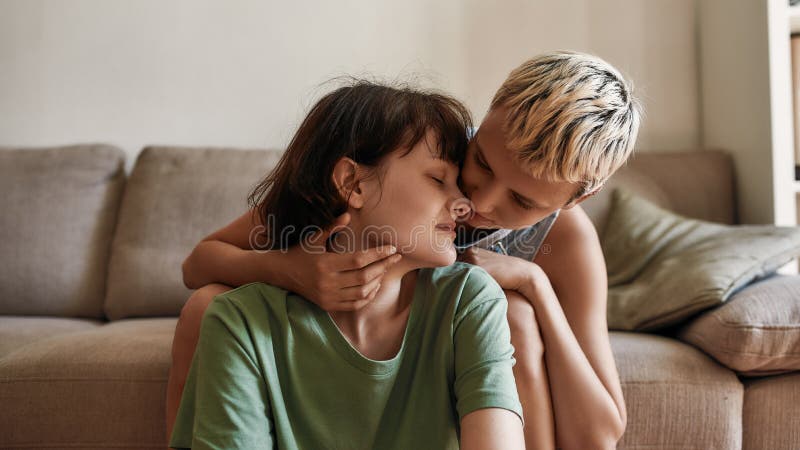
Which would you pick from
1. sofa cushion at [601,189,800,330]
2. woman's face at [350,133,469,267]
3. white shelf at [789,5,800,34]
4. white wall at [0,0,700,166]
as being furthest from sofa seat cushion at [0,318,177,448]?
white shelf at [789,5,800,34]

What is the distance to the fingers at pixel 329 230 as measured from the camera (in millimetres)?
1092

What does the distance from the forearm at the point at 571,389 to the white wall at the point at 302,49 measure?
1.22 m

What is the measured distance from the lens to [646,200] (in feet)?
6.34

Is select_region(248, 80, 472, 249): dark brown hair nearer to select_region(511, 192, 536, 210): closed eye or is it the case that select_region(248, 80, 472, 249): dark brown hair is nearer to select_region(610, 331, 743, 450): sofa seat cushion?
select_region(511, 192, 536, 210): closed eye

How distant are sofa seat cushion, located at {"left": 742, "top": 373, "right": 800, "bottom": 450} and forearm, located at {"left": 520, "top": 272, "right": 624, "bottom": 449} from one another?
1.04 ft

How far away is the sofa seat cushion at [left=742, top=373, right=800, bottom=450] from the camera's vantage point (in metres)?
1.31

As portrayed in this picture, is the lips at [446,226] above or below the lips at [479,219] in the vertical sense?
above

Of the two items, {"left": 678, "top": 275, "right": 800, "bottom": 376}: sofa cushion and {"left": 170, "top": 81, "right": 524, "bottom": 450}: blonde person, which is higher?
{"left": 170, "top": 81, "right": 524, "bottom": 450}: blonde person

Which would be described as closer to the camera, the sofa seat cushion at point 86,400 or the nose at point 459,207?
the nose at point 459,207

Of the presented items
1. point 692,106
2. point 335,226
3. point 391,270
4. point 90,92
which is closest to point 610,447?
point 391,270

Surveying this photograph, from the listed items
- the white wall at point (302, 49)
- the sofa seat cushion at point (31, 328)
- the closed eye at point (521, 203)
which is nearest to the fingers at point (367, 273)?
the closed eye at point (521, 203)

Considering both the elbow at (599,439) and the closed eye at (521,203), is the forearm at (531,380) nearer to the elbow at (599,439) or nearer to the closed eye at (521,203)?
the elbow at (599,439)

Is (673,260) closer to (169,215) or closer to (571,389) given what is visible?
(571,389)

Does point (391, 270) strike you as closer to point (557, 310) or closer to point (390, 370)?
point (390, 370)
